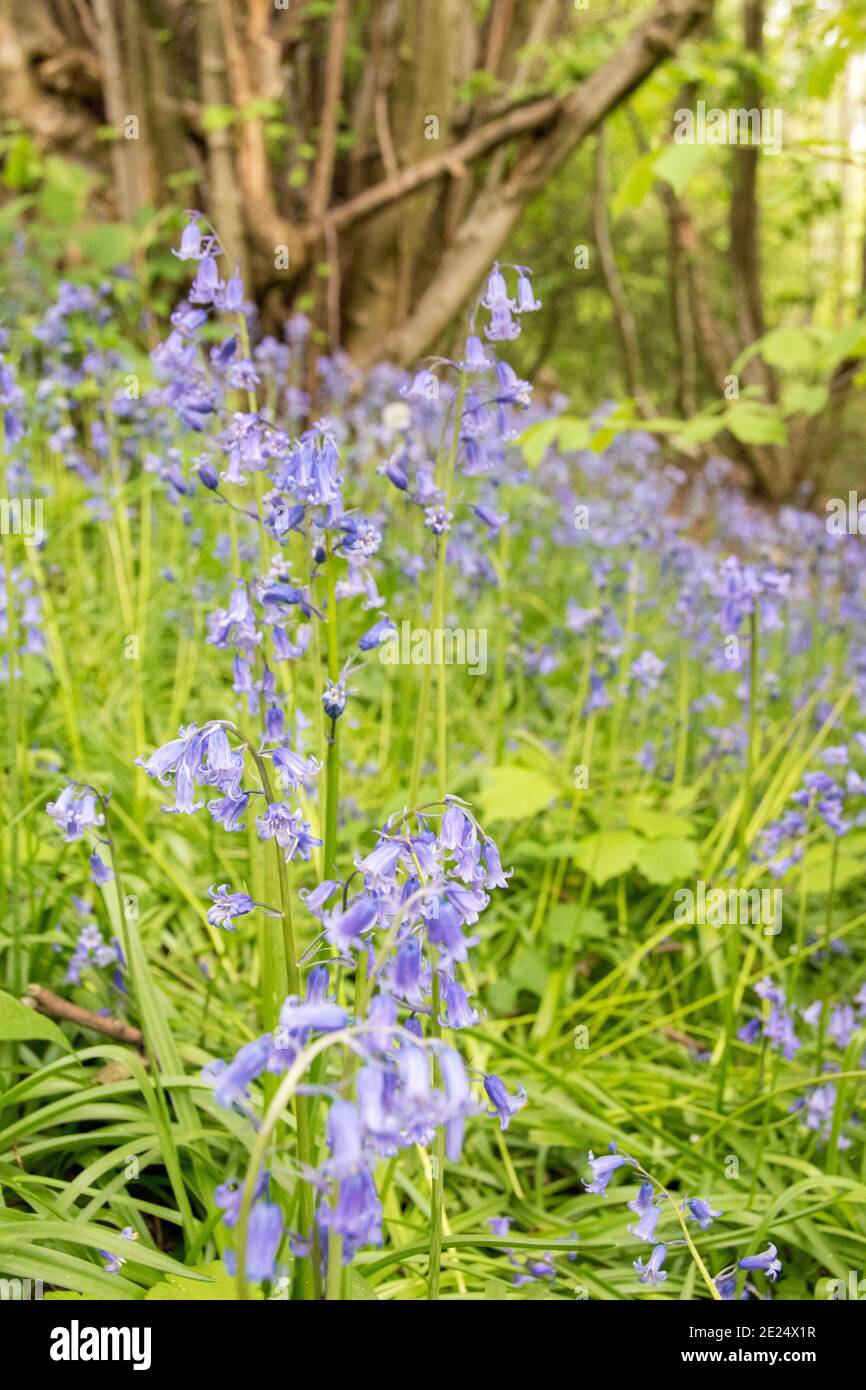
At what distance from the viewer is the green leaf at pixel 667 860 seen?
2908mm

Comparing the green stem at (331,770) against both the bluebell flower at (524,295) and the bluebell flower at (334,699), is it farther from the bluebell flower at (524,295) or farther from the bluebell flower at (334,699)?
the bluebell flower at (524,295)

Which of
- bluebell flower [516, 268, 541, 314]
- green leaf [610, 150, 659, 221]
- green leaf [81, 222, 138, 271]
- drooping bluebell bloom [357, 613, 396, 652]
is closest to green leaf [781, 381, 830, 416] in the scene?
green leaf [610, 150, 659, 221]

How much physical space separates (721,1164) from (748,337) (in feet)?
38.8

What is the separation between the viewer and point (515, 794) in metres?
3.00

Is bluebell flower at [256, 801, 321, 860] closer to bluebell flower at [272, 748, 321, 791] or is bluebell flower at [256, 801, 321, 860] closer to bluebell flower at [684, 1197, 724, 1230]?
bluebell flower at [272, 748, 321, 791]

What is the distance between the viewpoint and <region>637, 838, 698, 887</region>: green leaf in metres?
2.91

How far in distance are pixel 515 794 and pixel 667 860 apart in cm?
47

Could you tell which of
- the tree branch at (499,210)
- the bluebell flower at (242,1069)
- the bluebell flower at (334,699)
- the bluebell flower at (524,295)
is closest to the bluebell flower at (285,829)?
the bluebell flower at (334,699)

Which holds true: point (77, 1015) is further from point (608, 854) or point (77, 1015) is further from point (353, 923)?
point (608, 854)

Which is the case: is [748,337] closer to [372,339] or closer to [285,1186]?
[372,339]

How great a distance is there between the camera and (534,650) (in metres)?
4.27

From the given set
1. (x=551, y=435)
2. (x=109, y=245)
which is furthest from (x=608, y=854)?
(x=109, y=245)
